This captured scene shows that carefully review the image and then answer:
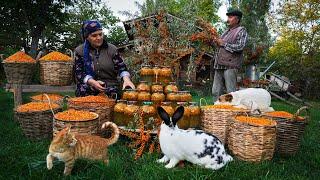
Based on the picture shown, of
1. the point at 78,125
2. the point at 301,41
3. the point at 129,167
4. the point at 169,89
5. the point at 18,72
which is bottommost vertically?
the point at 129,167

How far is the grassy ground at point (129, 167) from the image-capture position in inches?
131

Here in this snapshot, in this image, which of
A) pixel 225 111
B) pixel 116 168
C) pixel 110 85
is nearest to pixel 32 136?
pixel 110 85

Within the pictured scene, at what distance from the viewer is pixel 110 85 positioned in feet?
17.6

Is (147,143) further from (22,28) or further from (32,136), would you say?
(22,28)

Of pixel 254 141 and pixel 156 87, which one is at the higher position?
pixel 156 87

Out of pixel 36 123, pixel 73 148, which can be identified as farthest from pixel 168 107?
pixel 36 123

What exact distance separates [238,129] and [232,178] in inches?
31.5

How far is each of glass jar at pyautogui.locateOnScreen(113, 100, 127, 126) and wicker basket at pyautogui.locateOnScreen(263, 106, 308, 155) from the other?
5.87ft

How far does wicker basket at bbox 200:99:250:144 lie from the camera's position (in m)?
4.48

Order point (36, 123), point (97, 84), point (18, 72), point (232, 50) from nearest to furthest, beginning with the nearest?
point (36, 123) < point (97, 84) < point (18, 72) < point (232, 50)

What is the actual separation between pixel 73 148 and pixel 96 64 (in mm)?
Result: 2131

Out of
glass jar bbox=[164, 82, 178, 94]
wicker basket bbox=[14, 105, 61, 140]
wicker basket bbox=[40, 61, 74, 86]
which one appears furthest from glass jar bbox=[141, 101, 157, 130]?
wicker basket bbox=[40, 61, 74, 86]

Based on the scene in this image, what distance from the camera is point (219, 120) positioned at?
454cm

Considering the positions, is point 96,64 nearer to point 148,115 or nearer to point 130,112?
point 130,112
